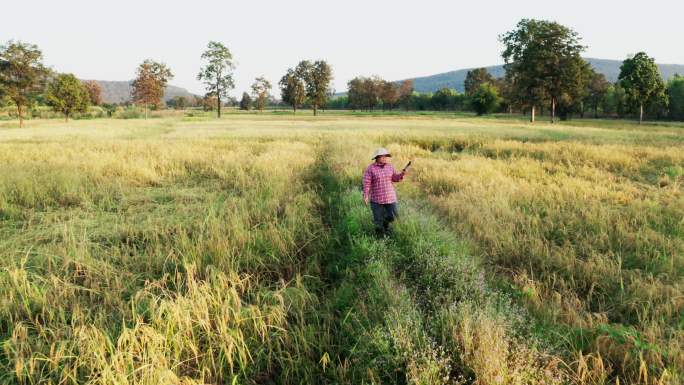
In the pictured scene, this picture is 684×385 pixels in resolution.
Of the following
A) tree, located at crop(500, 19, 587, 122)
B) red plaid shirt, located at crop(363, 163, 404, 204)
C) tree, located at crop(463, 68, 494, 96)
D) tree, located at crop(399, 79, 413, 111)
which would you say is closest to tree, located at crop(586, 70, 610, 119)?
tree, located at crop(463, 68, 494, 96)

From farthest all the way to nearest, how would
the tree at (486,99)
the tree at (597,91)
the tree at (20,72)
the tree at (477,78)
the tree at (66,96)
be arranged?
the tree at (477,78) → the tree at (597,91) → the tree at (486,99) → the tree at (66,96) → the tree at (20,72)

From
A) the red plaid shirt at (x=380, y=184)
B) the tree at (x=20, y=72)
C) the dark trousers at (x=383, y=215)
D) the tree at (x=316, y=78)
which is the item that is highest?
the tree at (x=316, y=78)

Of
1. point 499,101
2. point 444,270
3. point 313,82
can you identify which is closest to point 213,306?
point 444,270

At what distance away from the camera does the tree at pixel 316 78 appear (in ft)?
258

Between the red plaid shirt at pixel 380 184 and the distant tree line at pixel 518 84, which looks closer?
the red plaid shirt at pixel 380 184

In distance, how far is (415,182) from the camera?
36.3 ft

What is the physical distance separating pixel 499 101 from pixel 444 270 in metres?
84.9

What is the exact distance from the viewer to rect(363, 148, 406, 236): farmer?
19.4ft

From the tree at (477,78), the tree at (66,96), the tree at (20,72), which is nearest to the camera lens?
the tree at (20,72)

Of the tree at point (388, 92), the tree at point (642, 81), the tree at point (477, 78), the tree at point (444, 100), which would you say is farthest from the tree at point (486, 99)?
the tree at point (444, 100)

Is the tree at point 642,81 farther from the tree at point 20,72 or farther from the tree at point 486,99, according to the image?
the tree at point 20,72

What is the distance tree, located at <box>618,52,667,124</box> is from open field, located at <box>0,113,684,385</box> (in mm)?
57016

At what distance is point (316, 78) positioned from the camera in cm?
7862

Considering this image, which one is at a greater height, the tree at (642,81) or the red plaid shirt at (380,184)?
the tree at (642,81)
